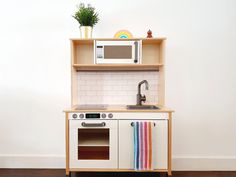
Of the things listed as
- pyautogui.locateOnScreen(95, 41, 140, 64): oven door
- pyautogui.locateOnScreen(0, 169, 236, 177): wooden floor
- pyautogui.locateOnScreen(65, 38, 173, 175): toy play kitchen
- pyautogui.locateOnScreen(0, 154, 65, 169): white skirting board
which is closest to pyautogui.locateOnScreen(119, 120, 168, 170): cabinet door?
pyautogui.locateOnScreen(65, 38, 173, 175): toy play kitchen

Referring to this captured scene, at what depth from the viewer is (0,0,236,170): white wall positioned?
8.30 ft

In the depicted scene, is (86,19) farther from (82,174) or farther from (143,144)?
(82,174)

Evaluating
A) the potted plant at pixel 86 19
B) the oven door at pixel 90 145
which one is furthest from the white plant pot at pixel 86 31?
the oven door at pixel 90 145

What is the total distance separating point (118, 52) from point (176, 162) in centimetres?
156

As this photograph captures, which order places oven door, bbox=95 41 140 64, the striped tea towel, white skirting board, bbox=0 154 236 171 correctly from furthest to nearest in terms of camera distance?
white skirting board, bbox=0 154 236 171 < oven door, bbox=95 41 140 64 < the striped tea towel

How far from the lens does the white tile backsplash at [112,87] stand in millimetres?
2564

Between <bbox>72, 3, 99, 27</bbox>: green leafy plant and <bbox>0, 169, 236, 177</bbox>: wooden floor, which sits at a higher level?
<bbox>72, 3, 99, 27</bbox>: green leafy plant

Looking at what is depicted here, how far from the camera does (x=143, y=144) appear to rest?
2.01 m

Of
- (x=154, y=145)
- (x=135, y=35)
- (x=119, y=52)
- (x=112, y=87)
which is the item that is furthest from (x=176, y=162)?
(x=135, y=35)

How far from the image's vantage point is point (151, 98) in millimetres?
2568

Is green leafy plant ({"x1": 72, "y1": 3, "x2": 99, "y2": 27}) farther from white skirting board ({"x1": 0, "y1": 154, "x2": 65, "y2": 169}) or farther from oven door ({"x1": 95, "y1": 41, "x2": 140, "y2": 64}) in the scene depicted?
white skirting board ({"x1": 0, "y1": 154, "x2": 65, "y2": 169})

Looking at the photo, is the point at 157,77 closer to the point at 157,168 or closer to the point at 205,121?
the point at 205,121

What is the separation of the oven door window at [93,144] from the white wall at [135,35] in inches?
22.8

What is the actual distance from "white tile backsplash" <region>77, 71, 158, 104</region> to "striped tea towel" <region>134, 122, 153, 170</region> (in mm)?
593
